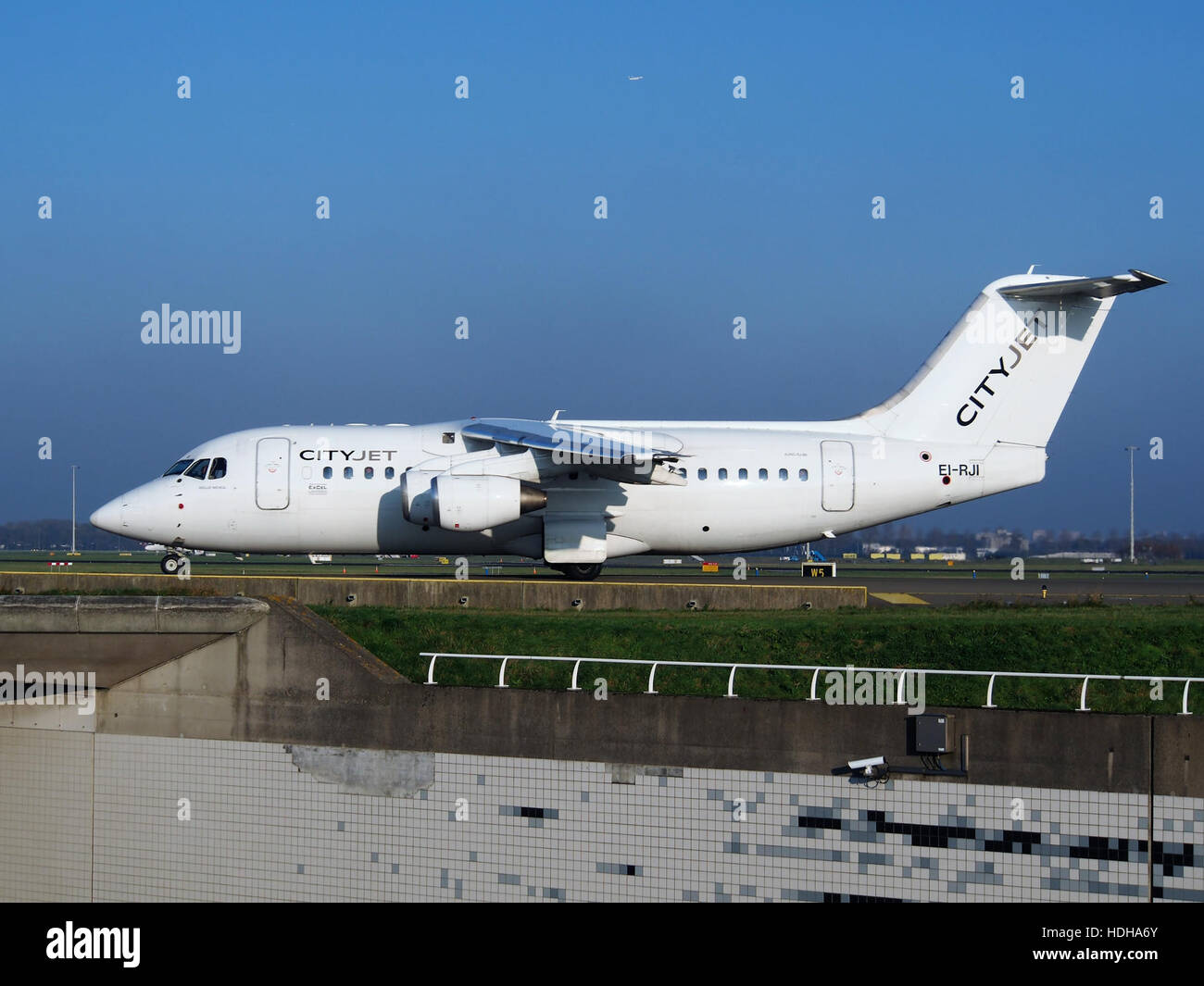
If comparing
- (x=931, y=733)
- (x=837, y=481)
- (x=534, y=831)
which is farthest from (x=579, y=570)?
(x=931, y=733)

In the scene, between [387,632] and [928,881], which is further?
[387,632]

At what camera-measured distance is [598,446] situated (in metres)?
30.7

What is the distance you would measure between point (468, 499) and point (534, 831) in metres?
13.7

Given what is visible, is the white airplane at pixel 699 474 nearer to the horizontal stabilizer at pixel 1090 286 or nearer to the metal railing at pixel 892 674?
the horizontal stabilizer at pixel 1090 286

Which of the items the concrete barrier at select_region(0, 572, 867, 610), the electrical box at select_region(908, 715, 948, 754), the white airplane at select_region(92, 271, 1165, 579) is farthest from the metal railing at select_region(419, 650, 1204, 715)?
the white airplane at select_region(92, 271, 1165, 579)

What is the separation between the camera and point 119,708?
2222 centimetres

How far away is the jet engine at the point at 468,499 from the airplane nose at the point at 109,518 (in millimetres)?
8572

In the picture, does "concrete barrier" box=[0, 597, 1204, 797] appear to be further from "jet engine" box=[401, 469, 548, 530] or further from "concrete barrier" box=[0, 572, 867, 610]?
"jet engine" box=[401, 469, 548, 530]

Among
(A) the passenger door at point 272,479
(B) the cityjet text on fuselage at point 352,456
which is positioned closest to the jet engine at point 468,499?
(B) the cityjet text on fuselage at point 352,456

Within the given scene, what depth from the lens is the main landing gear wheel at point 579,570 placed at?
112ft

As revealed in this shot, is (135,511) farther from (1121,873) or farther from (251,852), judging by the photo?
(1121,873)

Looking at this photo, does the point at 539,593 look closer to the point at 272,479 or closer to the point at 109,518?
the point at 272,479
